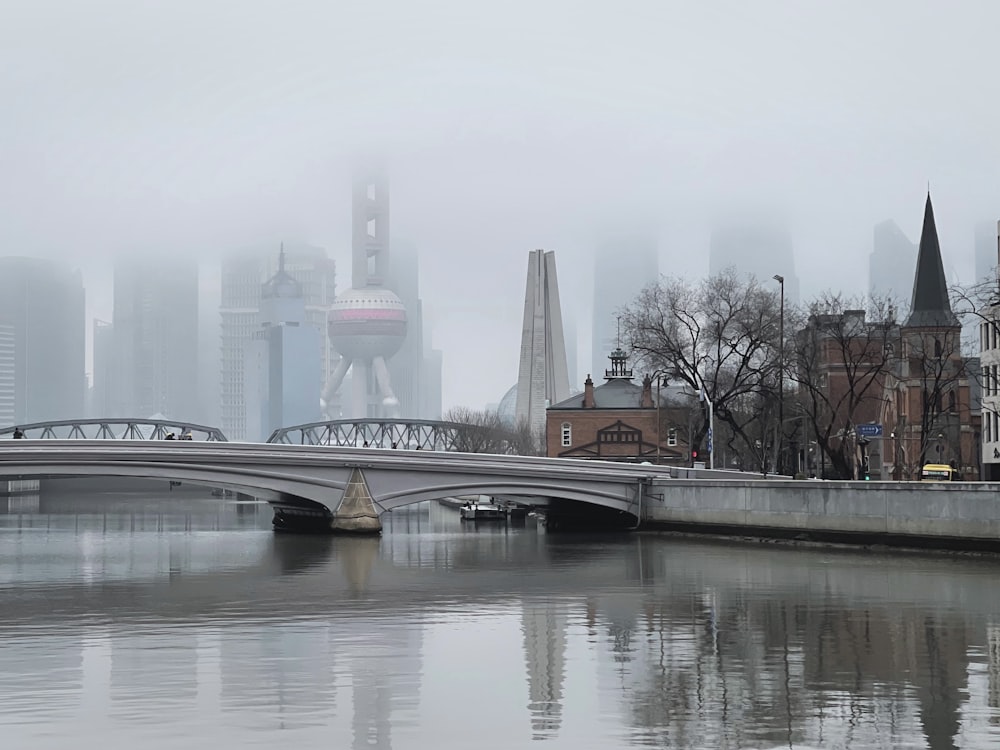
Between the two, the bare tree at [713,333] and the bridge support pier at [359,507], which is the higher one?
the bare tree at [713,333]

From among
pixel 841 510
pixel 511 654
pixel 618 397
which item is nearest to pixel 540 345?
pixel 618 397

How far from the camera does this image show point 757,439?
111062mm

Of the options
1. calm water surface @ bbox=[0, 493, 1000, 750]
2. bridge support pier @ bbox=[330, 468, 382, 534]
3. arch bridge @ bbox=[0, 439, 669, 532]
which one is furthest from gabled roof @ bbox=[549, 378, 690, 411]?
calm water surface @ bbox=[0, 493, 1000, 750]

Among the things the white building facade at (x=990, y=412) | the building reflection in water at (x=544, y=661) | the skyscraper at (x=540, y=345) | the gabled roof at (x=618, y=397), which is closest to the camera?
the building reflection in water at (x=544, y=661)

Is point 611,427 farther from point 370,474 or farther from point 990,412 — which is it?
point 370,474

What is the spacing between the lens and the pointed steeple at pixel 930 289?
10281 centimetres

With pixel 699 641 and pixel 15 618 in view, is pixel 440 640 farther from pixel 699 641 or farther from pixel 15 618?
pixel 15 618

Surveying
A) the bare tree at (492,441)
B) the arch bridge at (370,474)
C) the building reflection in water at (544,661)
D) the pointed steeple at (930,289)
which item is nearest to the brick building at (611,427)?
the bare tree at (492,441)

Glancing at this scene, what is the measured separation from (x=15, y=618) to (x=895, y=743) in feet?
72.6

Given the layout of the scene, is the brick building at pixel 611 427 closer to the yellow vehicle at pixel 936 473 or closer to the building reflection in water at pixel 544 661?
the yellow vehicle at pixel 936 473

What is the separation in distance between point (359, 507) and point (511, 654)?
164 ft

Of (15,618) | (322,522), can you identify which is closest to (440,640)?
(15,618)

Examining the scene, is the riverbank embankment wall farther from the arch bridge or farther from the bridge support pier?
the bridge support pier

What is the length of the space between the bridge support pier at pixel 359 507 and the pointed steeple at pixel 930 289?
4151 centimetres
